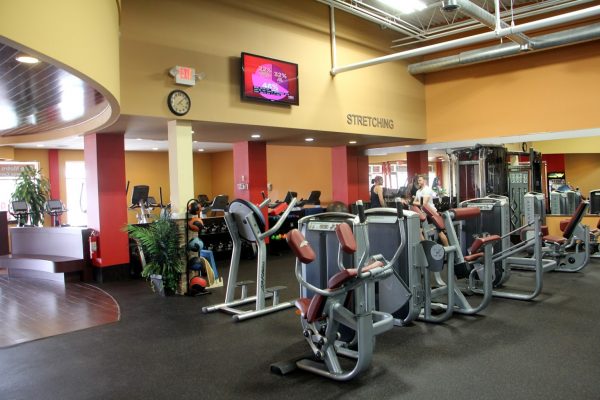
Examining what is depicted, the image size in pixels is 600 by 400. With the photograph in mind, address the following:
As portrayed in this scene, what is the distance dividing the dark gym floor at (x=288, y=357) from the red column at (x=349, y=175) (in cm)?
658

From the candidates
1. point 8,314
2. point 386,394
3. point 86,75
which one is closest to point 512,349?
point 386,394

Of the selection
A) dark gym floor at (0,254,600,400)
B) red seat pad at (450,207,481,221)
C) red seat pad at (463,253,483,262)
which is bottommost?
dark gym floor at (0,254,600,400)

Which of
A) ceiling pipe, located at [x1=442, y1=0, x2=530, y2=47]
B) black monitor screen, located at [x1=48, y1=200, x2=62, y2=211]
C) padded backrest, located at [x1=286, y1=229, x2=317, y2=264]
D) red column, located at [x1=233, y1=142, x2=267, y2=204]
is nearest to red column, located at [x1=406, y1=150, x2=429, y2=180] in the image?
red column, located at [x1=233, y1=142, x2=267, y2=204]

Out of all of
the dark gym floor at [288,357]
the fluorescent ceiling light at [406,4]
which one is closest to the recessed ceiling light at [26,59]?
the dark gym floor at [288,357]

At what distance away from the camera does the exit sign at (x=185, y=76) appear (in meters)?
6.29

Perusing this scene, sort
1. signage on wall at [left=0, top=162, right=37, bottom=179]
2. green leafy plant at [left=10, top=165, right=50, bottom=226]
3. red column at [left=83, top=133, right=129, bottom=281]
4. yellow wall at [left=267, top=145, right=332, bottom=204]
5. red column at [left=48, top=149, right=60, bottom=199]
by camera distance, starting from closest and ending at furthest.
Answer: red column at [left=83, top=133, right=129, bottom=281], green leafy plant at [left=10, top=165, right=50, bottom=226], signage on wall at [left=0, top=162, right=37, bottom=179], red column at [left=48, top=149, right=60, bottom=199], yellow wall at [left=267, top=145, right=332, bottom=204]

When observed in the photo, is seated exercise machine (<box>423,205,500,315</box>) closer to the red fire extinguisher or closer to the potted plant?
the potted plant

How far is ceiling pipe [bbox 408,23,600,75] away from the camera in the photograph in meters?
8.26

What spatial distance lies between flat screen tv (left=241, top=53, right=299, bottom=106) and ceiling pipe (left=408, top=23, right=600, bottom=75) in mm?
3818

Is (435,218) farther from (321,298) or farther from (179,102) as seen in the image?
(179,102)

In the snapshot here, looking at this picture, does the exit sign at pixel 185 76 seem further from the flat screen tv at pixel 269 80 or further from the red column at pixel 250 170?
the red column at pixel 250 170

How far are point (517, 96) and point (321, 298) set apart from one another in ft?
27.3

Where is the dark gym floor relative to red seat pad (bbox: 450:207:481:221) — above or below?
below

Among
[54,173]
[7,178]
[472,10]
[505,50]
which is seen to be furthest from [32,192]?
[505,50]
